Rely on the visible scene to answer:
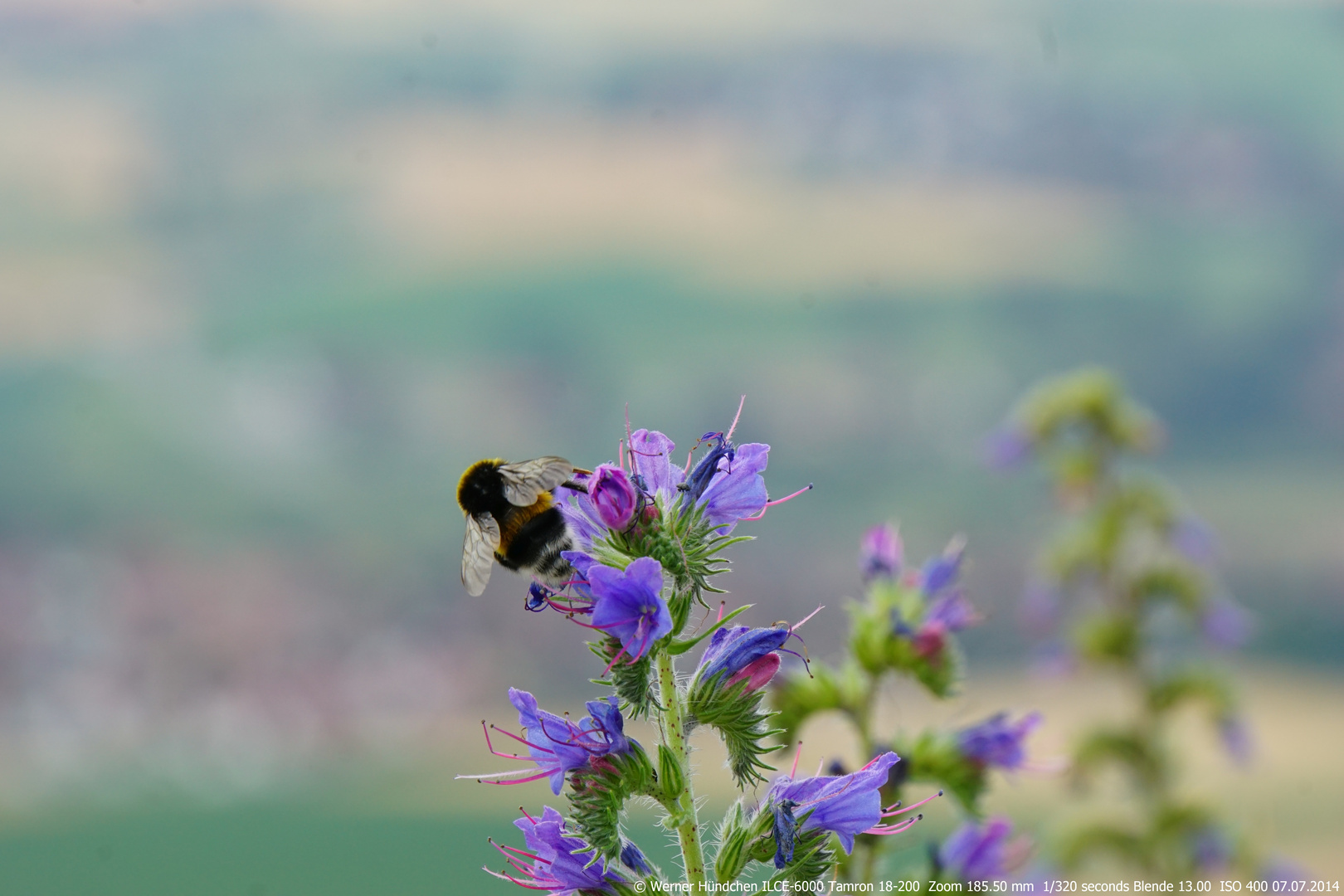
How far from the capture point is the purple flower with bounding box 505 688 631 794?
206 centimetres

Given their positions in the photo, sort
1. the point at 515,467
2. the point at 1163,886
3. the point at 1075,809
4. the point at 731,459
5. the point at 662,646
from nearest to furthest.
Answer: the point at 662,646
the point at 731,459
the point at 515,467
the point at 1163,886
the point at 1075,809

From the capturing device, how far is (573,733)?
206 centimetres

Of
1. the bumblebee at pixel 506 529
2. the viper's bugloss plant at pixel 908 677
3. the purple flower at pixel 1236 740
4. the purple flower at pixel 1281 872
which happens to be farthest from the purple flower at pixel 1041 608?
the bumblebee at pixel 506 529

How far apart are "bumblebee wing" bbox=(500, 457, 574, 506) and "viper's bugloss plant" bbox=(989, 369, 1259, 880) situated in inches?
122

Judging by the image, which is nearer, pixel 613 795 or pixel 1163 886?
pixel 613 795

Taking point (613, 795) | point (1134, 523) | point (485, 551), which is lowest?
point (613, 795)

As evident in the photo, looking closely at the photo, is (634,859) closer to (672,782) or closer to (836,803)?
(672,782)


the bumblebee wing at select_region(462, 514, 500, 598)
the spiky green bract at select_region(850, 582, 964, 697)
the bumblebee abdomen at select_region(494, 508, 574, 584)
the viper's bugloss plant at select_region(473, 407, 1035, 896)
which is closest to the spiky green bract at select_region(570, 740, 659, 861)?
→ the viper's bugloss plant at select_region(473, 407, 1035, 896)

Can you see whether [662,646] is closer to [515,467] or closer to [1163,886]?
[515,467]

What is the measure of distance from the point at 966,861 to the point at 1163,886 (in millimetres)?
2130

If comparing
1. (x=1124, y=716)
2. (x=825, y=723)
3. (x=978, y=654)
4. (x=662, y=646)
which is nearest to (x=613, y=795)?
(x=662, y=646)

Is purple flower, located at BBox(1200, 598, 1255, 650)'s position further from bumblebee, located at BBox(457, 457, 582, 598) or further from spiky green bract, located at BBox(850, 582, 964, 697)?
bumblebee, located at BBox(457, 457, 582, 598)

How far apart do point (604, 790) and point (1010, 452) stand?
3.53 metres

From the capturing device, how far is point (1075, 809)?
16.3 feet
